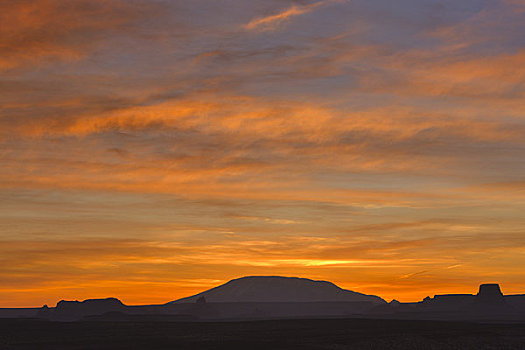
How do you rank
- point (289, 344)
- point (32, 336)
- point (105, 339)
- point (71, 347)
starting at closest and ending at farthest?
point (71, 347) < point (289, 344) < point (105, 339) < point (32, 336)

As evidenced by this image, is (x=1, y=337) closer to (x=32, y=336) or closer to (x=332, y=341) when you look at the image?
(x=32, y=336)

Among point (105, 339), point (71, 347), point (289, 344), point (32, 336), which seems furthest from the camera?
point (32, 336)

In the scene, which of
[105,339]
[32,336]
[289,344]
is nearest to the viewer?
[289,344]

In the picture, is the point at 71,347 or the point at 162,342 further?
the point at 162,342

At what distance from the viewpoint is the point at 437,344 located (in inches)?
3846

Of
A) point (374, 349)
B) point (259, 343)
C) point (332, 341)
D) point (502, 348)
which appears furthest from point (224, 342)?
point (502, 348)

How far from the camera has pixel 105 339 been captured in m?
103

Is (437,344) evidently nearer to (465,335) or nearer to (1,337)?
(465,335)

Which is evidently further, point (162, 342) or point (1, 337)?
point (1, 337)

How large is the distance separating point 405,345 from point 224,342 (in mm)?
25363

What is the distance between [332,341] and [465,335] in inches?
1152

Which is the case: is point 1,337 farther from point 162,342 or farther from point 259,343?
point 259,343

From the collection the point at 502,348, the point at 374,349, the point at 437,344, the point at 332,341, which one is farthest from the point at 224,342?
the point at 502,348

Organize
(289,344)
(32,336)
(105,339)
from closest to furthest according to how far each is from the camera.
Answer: (289,344) → (105,339) → (32,336)
